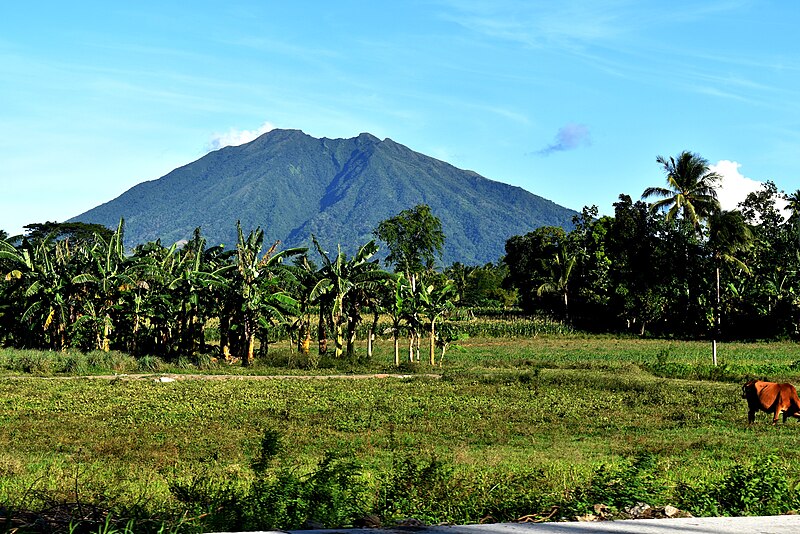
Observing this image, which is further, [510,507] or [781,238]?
[781,238]

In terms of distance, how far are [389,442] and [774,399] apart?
27.6ft

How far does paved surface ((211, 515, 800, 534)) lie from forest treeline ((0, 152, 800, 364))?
2603cm

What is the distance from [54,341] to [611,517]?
1239 inches

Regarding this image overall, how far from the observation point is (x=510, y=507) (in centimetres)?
759

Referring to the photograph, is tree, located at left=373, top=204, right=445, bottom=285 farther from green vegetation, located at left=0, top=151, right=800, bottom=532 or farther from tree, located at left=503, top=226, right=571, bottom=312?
green vegetation, located at left=0, top=151, right=800, bottom=532

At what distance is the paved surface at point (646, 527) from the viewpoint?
570 centimetres

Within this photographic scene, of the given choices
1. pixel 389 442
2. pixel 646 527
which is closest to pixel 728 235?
pixel 389 442

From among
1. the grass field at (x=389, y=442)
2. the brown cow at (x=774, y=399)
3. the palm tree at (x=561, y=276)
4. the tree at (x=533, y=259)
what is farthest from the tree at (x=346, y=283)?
the tree at (x=533, y=259)

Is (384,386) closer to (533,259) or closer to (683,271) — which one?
(683,271)

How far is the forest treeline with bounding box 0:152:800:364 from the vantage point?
1289 inches

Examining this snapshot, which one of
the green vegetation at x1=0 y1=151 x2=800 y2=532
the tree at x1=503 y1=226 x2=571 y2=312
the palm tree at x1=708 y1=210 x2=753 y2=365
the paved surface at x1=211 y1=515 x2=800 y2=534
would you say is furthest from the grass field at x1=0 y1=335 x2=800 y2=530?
the tree at x1=503 y1=226 x2=571 y2=312

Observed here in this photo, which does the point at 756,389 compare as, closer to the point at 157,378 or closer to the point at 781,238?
the point at 157,378

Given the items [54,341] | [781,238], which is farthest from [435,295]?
[781,238]

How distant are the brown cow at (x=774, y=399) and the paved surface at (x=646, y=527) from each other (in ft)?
38.9
